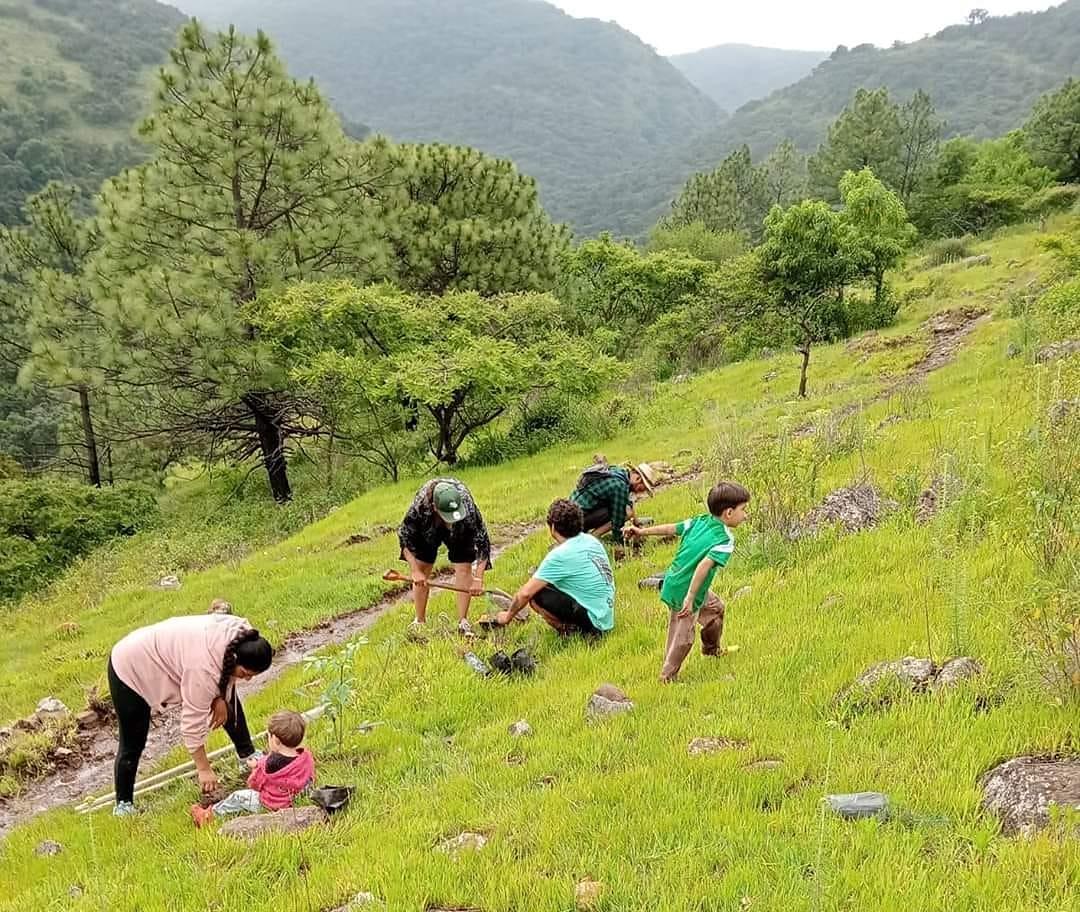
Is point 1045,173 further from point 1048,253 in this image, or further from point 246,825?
point 246,825

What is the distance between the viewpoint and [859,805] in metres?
3.29

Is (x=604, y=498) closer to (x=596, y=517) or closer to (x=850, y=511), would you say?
(x=596, y=517)

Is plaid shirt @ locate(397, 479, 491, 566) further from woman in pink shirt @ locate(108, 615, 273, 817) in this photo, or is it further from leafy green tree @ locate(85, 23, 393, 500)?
leafy green tree @ locate(85, 23, 393, 500)

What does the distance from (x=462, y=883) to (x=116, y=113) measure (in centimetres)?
12629

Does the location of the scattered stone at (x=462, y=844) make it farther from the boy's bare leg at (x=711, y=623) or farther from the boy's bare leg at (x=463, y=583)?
the boy's bare leg at (x=463, y=583)

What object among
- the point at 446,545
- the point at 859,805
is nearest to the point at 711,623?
the point at 859,805

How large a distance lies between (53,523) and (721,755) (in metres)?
19.7

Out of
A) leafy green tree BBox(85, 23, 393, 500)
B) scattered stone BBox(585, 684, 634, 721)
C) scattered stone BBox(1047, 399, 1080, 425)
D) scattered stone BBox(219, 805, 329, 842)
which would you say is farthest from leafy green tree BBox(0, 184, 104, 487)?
scattered stone BBox(1047, 399, 1080, 425)

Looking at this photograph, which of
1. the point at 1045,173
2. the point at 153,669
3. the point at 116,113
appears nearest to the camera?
the point at 153,669

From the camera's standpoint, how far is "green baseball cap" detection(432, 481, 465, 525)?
6.64 meters

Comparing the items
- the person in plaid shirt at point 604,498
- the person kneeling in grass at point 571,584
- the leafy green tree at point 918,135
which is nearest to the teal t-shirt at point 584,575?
the person kneeling in grass at point 571,584

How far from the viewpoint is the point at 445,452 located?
18.1 metres

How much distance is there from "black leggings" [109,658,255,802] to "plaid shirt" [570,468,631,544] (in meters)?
4.27

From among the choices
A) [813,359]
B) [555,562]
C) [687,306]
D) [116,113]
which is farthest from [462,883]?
[116,113]
